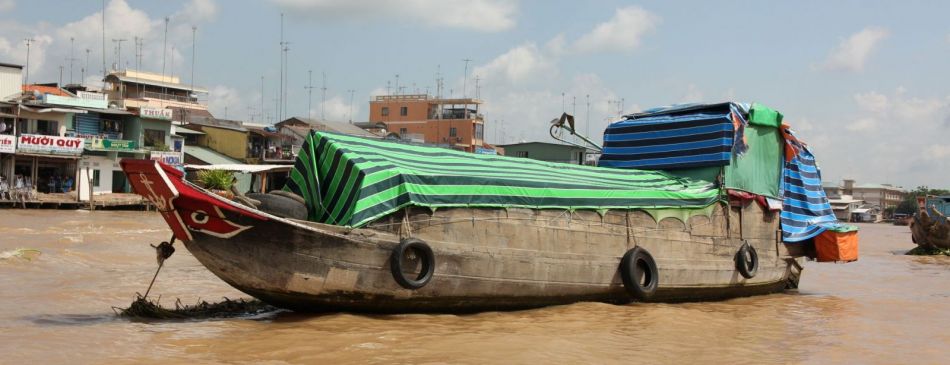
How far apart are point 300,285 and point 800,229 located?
8.06 metres

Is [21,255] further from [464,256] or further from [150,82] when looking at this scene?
[150,82]

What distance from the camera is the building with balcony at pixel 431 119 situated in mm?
52188

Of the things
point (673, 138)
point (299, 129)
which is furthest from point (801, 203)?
point (299, 129)

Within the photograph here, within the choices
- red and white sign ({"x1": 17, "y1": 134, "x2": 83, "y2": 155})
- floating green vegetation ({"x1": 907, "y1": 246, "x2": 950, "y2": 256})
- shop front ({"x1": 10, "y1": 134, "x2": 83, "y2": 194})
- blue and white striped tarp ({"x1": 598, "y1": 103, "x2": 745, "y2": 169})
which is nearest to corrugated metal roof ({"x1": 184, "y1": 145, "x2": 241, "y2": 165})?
shop front ({"x1": 10, "y1": 134, "x2": 83, "y2": 194})

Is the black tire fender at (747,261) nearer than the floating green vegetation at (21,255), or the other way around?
the black tire fender at (747,261)

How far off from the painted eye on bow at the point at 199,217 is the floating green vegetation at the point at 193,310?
46.3 inches

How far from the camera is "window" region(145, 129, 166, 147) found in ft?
111

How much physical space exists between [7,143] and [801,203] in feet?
85.5

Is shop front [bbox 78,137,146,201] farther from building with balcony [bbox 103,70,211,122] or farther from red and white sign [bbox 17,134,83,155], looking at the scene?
building with balcony [bbox 103,70,211,122]

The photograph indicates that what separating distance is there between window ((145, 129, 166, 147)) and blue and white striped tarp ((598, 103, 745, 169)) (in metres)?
26.2

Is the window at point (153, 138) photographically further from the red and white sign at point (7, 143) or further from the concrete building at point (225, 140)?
the red and white sign at point (7, 143)

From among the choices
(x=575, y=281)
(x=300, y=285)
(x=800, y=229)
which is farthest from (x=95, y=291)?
(x=800, y=229)

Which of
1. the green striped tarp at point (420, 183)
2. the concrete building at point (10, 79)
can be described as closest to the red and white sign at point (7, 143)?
the concrete building at point (10, 79)

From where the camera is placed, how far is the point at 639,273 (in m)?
9.56
